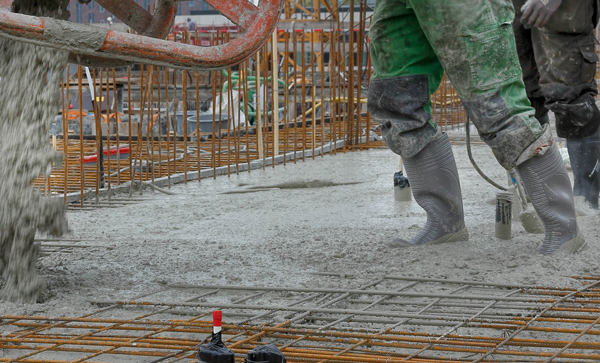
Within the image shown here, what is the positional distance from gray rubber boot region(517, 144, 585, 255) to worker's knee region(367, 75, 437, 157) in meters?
0.38

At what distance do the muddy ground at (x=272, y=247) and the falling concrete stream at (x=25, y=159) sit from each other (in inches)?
4.9

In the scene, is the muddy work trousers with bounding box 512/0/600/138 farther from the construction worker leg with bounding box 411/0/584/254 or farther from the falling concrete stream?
the falling concrete stream

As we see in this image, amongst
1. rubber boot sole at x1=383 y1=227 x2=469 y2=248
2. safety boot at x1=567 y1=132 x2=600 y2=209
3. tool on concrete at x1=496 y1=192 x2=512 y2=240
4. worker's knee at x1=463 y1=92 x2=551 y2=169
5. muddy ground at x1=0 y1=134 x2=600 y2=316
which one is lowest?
muddy ground at x1=0 y1=134 x2=600 y2=316

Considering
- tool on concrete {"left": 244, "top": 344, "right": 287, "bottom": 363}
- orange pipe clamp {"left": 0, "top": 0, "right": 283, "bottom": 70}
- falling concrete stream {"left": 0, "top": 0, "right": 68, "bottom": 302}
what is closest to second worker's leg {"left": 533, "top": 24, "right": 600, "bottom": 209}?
orange pipe clamp {"left": 0, "top": 0, "right": 283, "bottom": 70}

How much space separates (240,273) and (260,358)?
3.76 feet

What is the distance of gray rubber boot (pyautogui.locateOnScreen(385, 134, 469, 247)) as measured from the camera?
281 centimetres

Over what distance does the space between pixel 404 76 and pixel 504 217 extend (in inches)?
27.3

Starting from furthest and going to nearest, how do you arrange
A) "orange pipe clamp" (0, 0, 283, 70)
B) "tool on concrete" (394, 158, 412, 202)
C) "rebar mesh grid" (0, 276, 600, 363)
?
"tool on concrete" (394, 158, 412, 202)
"orange pipe clamp" (0, 0, 283, 70)
"rebar mesh grid" (0, 276, 600, 363)

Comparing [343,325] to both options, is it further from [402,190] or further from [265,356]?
[402,190]

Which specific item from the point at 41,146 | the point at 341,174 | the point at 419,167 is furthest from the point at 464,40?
the point at 341,174

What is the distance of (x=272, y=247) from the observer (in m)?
2.98

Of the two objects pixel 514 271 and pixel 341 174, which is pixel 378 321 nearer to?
pixel 514 271

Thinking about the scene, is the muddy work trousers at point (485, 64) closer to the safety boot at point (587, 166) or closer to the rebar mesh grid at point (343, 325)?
the rebar mesh grid at point (343, 325)

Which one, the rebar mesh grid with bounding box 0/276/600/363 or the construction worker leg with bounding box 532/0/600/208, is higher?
the construction worker leg with bounding box 532/0/600/208
